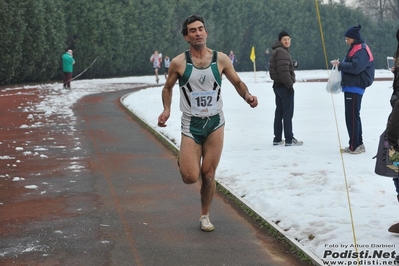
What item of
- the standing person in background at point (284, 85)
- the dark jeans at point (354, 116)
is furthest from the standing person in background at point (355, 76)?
the standing person in background at point (284, 85)

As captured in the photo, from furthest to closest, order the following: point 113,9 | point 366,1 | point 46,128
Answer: point 366,1, point 113,9, point 46,128

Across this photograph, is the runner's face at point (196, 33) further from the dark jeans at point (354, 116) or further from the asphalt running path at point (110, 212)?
the dark jeans at point (354, 116)

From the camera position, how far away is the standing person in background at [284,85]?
1236 centimetres

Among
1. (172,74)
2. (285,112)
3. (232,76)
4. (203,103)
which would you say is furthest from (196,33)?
(285,112)

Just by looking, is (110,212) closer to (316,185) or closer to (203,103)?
(203,103)

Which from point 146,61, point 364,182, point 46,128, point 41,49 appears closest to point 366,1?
point 146,61

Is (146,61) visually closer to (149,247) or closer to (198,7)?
(198,7)

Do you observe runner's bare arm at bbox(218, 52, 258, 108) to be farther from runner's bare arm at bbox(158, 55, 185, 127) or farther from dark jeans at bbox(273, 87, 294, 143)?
dark jeans at bbox(273, 87, 294, 143)

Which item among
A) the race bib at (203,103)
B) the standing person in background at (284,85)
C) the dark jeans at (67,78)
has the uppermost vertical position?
the race bib at (203,103)

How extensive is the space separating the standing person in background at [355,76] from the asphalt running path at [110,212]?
2758 millimetres

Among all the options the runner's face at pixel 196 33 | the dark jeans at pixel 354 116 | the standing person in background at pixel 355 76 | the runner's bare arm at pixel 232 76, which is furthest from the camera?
the dark jeans at pixel 354 116

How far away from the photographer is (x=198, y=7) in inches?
2317

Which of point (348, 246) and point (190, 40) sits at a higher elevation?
point (190, 40)

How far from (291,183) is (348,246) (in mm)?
2867
